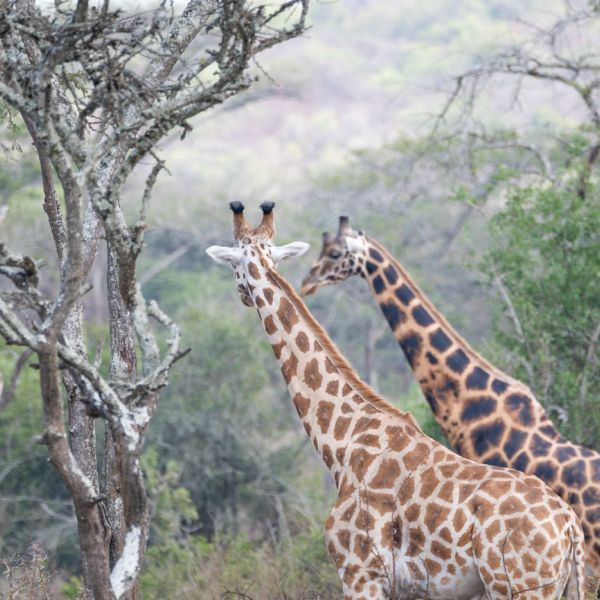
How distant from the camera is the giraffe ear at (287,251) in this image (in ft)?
20.8

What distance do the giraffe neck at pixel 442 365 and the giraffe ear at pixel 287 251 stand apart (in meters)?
1.53

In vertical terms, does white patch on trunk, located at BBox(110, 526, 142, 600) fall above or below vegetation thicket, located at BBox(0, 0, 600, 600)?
below

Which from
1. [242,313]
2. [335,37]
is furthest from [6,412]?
[335,37]

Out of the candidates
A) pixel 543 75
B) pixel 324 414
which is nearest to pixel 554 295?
pixel 543 75

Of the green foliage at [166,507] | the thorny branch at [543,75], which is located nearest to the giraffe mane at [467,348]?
the thorny branch at [543,75]

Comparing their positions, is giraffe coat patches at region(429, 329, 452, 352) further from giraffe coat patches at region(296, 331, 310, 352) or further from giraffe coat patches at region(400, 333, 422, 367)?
giraffe coat patches at region(296, 331, 310, 352)

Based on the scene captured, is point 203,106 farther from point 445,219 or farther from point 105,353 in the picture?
point 445,219

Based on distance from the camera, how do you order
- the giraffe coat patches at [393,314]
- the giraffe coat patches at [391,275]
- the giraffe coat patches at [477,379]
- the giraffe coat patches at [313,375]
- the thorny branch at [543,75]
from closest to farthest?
1. the giraffe coat patches at [313,375]
2. the giraffe coat patches at [477,379]
3. the giraffe coat patches at [393,314]
4. the giraffe coat patches at [391,275]
5. the thorny branch at [543,75]

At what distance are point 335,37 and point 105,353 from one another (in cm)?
4647

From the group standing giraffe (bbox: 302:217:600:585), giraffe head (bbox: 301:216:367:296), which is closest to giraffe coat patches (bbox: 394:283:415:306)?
standing giraffe (bbox: 302:217:600:585)

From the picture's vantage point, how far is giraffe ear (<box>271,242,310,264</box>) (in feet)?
20.8

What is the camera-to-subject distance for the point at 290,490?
48.0ft

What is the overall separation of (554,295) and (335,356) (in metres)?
4.51

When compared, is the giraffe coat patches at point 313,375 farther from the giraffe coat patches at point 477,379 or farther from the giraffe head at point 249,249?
the giraffe coat patches at point 477,379
